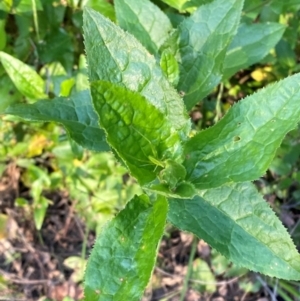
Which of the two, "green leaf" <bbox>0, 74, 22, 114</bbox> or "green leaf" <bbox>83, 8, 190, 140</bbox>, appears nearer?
"green leaf" <bbox>83, 8, 190, 140</bbox>

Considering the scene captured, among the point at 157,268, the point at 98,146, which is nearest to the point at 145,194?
the point at 98,146

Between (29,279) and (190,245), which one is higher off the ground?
(190,245)

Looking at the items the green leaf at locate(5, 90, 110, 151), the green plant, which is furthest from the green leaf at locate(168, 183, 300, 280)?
the green leaf at locate(5, 90, 110, 151)

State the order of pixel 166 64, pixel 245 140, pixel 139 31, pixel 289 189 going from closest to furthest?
pixel 245 140 → pixel 166 64 → pixel 139 31 → pixel 289 189

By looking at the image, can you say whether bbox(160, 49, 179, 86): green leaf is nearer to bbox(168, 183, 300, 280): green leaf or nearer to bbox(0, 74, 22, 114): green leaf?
bbox(168, 183, 300, 280): green leaf

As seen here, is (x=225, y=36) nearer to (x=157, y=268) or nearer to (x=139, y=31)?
(x=139, y=31)

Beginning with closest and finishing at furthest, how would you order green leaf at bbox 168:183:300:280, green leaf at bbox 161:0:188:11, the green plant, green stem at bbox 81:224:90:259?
the green plant → green leaf at bbox 168:183:300:280 → green leaf at bbox 161:0:188:11 → green stem at bbox 81:224:90:259

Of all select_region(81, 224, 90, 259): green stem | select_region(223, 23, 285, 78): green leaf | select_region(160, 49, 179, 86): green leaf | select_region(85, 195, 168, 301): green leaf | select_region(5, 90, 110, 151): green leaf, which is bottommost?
select_region(81, 224, 90, 259): green stem

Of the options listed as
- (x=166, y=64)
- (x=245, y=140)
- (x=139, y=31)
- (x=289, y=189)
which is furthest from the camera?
(x=289, y=189)
